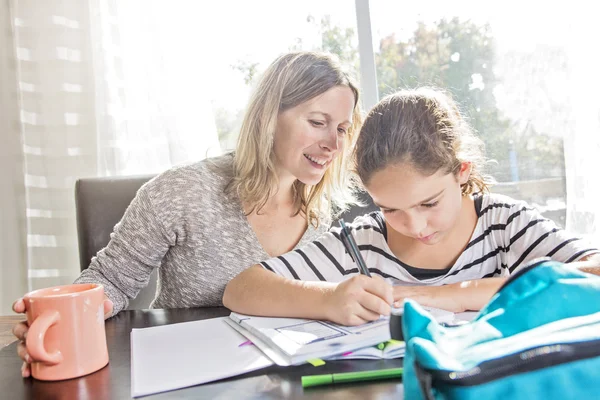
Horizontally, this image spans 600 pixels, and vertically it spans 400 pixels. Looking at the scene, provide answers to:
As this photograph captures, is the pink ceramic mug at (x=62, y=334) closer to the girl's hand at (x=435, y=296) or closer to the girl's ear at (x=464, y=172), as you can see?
the girl's hand at (x=435, y=296)

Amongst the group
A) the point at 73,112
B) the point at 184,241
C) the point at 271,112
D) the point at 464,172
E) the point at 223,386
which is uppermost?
the point at 73,112

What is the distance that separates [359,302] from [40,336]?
0.44 m

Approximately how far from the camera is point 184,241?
4.31 feet

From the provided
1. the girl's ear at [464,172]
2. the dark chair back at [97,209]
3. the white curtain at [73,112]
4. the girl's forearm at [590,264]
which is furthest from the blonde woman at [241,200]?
the white curtain at [73,112]

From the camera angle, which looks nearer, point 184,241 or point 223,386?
point 223,386

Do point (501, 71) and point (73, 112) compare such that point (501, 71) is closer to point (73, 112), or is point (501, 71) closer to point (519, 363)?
point (73, 112)

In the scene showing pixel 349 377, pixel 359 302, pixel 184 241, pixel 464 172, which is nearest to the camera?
pixel 349 377

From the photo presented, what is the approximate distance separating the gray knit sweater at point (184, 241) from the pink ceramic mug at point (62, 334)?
0.54 m

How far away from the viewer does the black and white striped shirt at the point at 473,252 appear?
1.02 m

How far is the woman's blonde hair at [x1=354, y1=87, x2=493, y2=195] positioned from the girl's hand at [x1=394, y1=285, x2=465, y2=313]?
0.68 ft

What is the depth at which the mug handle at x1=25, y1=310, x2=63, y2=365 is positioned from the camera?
64cm

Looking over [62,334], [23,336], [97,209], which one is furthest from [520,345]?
[97,209]

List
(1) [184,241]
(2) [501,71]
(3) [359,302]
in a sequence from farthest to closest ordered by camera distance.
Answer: (2) [501,71] → (1) [184,241] → (3) [359,302]

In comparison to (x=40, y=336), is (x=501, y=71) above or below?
above
